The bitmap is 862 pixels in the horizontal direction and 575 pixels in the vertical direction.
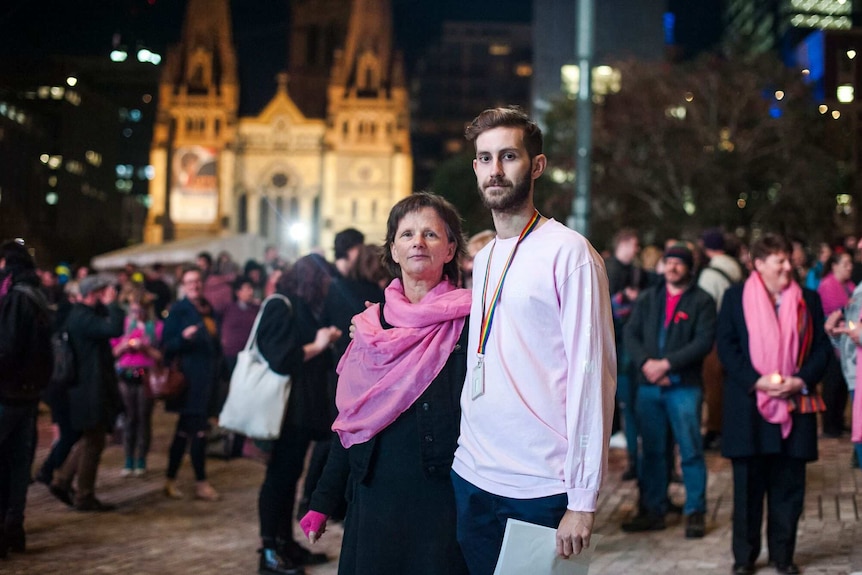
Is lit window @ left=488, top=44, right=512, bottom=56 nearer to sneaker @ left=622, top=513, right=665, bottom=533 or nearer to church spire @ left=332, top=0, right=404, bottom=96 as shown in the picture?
church spire @ left=332, top=0, right=404, bottom=96

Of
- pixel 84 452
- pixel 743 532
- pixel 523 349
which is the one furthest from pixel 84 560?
pixel 523 349

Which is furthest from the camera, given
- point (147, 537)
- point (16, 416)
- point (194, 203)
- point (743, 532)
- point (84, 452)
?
point (194, 203)

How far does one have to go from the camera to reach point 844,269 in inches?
476

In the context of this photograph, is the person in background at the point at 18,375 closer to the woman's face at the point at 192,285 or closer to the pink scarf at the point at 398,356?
the woman's face at the point at 192,285

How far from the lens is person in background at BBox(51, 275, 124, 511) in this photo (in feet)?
28.8

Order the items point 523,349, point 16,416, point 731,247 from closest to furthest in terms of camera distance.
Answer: point 523,349 → point 16,416 → point 731,247

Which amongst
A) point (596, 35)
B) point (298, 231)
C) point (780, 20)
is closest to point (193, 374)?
point (298, 231)

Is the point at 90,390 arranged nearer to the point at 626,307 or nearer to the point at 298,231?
the point at 626,307

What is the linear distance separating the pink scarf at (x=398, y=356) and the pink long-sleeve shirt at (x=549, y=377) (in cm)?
38

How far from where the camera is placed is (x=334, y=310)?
658 centimetres

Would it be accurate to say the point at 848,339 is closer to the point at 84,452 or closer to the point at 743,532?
the point at 743,532

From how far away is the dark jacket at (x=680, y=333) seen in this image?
7.73m

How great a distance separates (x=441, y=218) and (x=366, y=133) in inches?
3281

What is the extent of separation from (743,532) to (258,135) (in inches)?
3304
